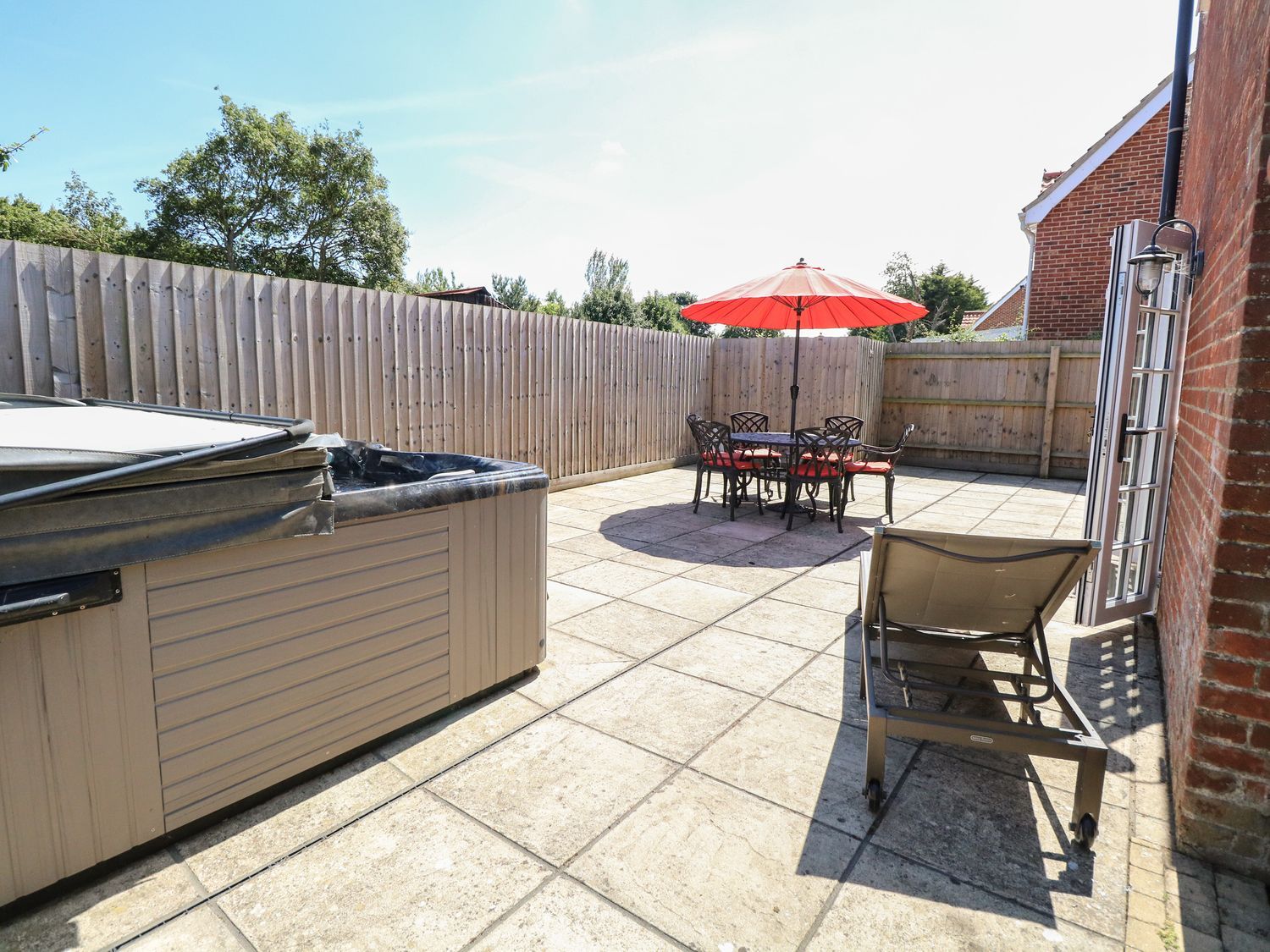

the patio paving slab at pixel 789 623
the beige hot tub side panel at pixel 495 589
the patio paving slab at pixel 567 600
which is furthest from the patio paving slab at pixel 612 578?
the beige hot tub side panel at pixel 495 589

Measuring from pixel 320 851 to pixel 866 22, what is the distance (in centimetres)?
593

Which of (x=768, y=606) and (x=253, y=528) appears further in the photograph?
(x=768, y=606)

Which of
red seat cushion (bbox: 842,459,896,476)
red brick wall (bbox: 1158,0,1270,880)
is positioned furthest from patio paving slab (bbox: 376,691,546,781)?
red seat cushion (bbox: 842,459,896,476)

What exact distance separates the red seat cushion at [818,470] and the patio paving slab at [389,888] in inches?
185

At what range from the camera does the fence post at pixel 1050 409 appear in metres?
9.03

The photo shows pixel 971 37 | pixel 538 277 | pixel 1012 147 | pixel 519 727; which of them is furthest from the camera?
pixel 538 277

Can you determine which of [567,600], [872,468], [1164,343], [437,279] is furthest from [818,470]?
[437,279]

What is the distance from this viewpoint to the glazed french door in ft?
10.4

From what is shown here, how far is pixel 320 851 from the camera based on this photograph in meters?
1.72

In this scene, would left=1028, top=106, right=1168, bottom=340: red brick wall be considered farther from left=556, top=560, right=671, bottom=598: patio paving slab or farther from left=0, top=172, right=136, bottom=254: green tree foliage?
left=0, top=172, right=136, bottom=254: green tree foliage

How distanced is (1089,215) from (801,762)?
11738 millimetres

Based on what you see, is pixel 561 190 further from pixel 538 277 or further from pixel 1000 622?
pixel 538 277

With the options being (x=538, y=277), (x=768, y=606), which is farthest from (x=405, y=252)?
(x=768, y=606)

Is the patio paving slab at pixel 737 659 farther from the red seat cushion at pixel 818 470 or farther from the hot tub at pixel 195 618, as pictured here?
the red seat cushion at pixel 818 470
